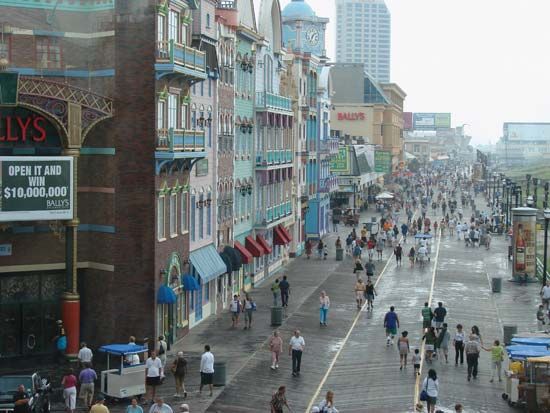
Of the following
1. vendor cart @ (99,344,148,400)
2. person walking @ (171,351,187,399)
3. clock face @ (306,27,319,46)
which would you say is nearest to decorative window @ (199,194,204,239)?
person walking @ (171,351,187,399)

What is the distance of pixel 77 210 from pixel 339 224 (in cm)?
6092

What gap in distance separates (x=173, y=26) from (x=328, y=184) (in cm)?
5066

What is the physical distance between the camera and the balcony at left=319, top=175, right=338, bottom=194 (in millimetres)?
83731

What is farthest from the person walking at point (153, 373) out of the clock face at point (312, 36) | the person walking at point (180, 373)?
the clock face at point (312, 36)

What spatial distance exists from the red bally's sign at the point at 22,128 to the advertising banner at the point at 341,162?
194 ft

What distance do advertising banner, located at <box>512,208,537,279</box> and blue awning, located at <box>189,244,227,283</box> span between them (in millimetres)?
19245

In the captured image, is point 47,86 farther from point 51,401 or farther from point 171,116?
point 51,401

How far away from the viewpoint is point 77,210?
3631 centimetres

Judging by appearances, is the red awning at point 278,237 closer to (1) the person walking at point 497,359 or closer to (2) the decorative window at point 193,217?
(2) the decorative window at point 193,217

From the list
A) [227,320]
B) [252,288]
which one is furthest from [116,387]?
[252,288]

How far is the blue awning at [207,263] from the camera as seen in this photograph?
42.2 meters

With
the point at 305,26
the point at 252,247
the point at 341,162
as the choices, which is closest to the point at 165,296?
the point at 252,247

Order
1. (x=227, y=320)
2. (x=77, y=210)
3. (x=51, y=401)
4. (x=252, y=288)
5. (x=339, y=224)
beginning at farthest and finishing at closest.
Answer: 1. (x=339, y=224)
2. (x=252, y=288)
3. (x=227, y=320)
4. (x=77, y=210)
5. (x=51, y=401)

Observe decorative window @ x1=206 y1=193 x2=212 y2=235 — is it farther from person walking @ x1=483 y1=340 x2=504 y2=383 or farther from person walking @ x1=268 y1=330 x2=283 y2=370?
person walking @ x1=483 y1=340 x2=504 y2=383
